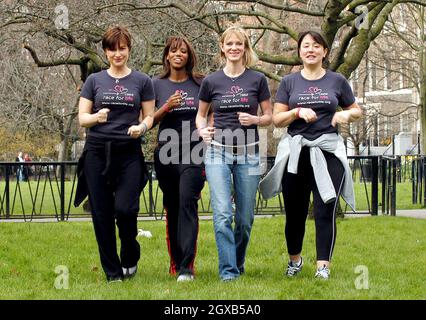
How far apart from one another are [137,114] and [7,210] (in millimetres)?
10646

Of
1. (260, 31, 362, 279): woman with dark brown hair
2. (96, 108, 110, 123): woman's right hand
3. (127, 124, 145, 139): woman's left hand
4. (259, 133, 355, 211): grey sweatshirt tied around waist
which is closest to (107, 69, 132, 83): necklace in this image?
(96, 108, 110, 123): woman's right hand

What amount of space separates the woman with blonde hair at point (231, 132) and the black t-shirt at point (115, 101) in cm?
58

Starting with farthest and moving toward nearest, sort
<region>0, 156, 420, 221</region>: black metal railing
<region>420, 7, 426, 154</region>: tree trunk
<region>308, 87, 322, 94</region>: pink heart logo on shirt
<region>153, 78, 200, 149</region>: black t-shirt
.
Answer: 1. <region>420, 7, 426, 154</region>: tree trunk
2. <region>0, 156, 420, 221</region>: black metal railing
3. <region>153, 78, 200, 149</region>: black t-shirt
4. <region>308, 87, 322, 94</region>: pink heart logo on shirt

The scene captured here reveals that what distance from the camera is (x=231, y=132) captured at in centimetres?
732

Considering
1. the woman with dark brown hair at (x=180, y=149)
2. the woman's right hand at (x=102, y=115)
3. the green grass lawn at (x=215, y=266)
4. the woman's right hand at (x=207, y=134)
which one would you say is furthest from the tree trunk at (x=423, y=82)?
the woman's right hand at (x=102, y=115)

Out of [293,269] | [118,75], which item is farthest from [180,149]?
[293,269]

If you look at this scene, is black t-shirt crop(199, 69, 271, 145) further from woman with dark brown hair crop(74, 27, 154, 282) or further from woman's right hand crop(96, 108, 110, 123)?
woman's right hand crop(96, 108, 110, 123)

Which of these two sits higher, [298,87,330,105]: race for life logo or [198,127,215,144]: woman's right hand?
[298,87,330,105]: race for life logo

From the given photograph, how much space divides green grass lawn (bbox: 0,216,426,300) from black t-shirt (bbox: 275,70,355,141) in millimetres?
1312

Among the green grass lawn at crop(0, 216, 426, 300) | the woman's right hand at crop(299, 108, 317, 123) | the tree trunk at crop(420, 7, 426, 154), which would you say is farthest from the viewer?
the tree trunk at crop(420, 7, 426, 154)

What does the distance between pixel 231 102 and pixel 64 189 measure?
10459 mm

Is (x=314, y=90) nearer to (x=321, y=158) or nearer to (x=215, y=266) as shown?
(x=321, y=158)

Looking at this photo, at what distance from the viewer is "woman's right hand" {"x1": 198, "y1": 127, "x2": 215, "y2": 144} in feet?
23.7
